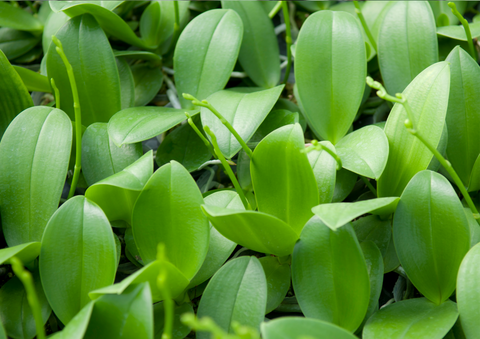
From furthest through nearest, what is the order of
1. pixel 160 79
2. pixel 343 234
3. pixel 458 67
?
pixel 160 79 < pixel 458 67 < pixel 343 234

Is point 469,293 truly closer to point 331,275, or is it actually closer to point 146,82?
point 331,275

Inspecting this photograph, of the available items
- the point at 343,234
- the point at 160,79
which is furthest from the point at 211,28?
the point at 343,234

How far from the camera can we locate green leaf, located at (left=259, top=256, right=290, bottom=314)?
431mm

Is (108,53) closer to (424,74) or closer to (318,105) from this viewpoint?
(318,105)

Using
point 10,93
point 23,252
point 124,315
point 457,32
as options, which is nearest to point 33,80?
point 10,93

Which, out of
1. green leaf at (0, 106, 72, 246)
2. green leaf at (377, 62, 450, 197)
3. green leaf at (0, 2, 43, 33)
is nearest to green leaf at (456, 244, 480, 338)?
green leaf at (377, 62, 450, 197)

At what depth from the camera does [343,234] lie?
382 mm

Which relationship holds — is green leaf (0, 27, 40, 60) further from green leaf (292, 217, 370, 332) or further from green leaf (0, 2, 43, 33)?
green leaf (292, 217, 370, 332)

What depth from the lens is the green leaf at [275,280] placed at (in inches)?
17.0

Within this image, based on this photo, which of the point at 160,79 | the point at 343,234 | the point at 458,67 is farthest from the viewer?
A: the point at 160,79

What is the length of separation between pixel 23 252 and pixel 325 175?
0.33m

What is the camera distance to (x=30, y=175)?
0.45m

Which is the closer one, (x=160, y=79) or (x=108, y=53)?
(x=108, y=53)

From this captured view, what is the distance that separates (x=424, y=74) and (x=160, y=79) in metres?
0.42
